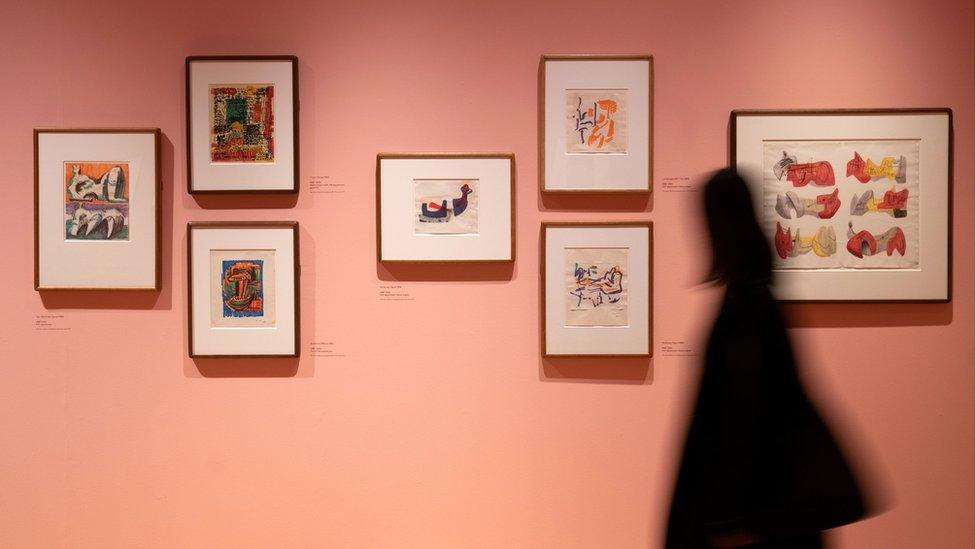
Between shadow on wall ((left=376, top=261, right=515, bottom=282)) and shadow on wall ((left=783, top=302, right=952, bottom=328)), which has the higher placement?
shadow on wall ((left=376, top=261, right=515, bottom=282))

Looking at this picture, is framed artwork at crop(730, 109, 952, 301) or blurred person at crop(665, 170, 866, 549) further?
framed artwork at crop(730, 109, 952, 301)

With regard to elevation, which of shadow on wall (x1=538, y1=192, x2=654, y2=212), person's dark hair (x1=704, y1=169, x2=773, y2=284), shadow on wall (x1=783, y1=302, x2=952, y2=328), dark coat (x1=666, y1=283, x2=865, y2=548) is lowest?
dark coat (x1=666, y1=283, x2=865, y2=548)

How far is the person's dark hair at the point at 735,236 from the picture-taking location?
142cm

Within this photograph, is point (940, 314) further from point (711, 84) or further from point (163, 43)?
point (163, 43)

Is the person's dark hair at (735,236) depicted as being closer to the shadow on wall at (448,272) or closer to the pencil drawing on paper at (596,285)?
the pencil drawing on paper at (596,285)

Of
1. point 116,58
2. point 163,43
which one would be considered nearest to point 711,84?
point 163,43

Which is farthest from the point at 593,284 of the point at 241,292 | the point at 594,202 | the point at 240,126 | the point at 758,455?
the point at 240,126

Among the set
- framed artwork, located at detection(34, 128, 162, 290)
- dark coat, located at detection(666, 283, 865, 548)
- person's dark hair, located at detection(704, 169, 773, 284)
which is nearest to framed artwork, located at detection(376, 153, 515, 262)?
framed artwork, located at detection(34, 128, 162, 290)

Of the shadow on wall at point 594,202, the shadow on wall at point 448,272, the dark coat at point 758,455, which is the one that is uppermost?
the shadow on wall at point 594,202

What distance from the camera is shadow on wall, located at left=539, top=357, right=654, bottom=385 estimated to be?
2.41 metres

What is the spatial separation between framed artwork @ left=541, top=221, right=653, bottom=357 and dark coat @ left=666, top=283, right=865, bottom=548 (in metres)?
0.97

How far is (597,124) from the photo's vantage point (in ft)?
7.76

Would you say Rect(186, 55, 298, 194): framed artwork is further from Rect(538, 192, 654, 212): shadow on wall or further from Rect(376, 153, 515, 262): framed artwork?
Rect(538, 192, 654, 212): shadow on wall

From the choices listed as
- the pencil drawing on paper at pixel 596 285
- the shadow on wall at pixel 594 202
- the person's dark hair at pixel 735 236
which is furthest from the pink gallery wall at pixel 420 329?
the person's dark hair at pixel 735 236
